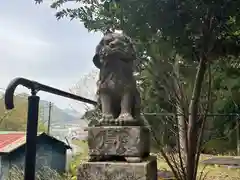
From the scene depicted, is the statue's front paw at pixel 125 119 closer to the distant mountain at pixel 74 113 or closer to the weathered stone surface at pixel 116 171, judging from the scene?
the weathered stone surface at pixel 116 171

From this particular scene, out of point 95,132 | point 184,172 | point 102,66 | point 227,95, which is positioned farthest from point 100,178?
point 227,95

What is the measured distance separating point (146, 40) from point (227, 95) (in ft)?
9.01

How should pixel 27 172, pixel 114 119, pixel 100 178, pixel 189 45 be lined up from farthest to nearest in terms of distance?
1. pixel 189 45
2. pixel 114 119
3. pixel 100 178
4. pixel 27 172

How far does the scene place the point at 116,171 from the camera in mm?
1551

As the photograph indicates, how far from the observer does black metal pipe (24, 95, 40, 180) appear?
1192 mm

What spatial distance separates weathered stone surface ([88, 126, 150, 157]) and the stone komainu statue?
0.08m

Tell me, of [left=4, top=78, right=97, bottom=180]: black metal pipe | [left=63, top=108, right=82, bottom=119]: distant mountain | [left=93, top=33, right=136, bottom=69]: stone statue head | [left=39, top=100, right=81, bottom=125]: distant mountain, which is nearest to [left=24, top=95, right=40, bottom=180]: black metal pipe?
[left=4, top=78, right=97, bottom=180]: black metal pipe

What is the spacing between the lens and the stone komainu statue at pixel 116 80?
1699mm

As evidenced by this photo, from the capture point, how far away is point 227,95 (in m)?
4.90

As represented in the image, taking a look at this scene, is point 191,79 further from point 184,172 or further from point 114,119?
point 114,119

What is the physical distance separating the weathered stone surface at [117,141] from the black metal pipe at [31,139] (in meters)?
0.46

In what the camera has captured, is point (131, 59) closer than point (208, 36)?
Yes

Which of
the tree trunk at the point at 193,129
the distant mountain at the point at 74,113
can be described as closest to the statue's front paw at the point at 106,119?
the tree trunk at the point at 193,129

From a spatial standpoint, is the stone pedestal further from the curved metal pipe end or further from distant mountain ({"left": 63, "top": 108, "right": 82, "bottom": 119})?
distant mountain ({"left": 63, "top": 108, "right": 82, "bottom": 119})
